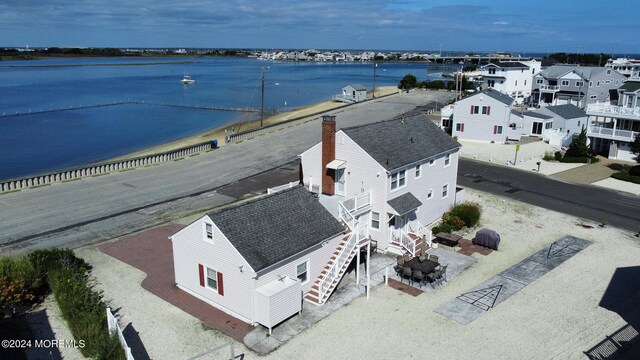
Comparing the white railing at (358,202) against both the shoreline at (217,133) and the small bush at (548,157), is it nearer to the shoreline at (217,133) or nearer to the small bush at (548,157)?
the small bush at (548,157)

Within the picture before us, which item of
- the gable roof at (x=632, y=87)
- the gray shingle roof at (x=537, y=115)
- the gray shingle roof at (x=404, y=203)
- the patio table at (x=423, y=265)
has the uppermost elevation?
the gable roof at (x=632, y=87)

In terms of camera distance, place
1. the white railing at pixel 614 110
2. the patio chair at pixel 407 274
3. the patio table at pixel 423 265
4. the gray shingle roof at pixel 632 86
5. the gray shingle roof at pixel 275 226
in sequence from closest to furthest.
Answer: the gray shingle roof at pixel 275 226 → the patio table at pixel 423 265 → the patio chair at pixel 407 274 → the white railing at pixel 614 110 → the gray shingle roof at pixel 632 86

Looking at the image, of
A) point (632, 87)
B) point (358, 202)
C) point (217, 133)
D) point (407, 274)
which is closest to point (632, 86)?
point (632, 87)

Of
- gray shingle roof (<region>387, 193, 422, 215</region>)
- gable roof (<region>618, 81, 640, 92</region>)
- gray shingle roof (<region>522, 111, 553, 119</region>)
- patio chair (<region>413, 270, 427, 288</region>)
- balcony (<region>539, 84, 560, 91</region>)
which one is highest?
gable roof (<region>618, 81, 640, 92</region>)

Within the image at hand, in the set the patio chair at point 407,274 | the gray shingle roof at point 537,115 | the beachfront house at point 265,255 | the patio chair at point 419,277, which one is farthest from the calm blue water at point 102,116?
the gray shingle roof at point 537,115

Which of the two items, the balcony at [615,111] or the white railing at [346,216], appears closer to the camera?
the white railing at [346,216]

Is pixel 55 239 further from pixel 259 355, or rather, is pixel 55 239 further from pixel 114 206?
pixel 259 355

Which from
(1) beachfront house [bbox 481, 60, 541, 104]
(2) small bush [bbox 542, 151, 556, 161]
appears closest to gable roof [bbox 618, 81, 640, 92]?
(2) small bush [bbox 542, 151, 556, 161]

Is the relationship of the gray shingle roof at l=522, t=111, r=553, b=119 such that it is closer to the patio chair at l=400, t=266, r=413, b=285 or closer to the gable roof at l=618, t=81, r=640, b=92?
the gable roof at l=618, t=81, r=640, b=92
